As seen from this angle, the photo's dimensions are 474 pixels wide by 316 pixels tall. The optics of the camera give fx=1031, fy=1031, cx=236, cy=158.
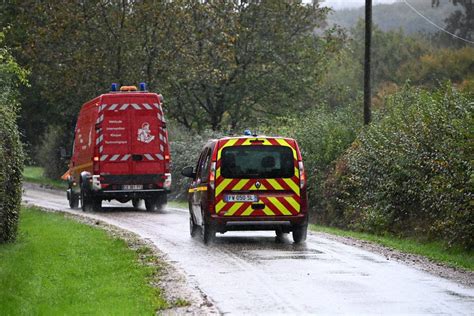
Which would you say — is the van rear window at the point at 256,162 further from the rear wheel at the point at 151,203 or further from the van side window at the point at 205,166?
the rear wheel at the point at 151,203

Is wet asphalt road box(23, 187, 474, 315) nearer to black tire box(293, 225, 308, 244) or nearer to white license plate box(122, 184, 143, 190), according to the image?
black tire box(293, 225, 308, 244)

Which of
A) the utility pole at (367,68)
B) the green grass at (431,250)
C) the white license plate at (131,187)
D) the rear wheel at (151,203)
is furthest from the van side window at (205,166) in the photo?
the rear wheel at (151,203)

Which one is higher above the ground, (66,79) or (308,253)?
(66,79)

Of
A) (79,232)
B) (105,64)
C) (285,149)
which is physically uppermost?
(105,64)

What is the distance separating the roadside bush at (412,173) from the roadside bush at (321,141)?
1007mm

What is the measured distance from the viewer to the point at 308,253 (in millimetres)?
17688

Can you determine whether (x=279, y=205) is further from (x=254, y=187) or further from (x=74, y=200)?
(x=74, y=200)

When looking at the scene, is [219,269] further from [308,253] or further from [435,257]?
[435,257]

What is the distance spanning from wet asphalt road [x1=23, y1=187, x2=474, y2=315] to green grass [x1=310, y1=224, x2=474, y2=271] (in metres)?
1.16

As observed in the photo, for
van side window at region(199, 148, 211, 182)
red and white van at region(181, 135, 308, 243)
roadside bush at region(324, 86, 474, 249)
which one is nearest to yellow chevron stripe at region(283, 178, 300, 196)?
red and white van at region(181, 135, 308, 243)

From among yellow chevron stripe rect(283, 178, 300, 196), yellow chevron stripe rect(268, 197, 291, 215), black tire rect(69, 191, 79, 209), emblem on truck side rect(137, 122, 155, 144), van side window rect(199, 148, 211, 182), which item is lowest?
black tire rect(69, 191, 79, 209)

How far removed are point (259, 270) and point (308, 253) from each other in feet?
9.13

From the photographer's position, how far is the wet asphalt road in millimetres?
11555

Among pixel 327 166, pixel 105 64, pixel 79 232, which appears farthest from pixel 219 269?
pixel 105 64
